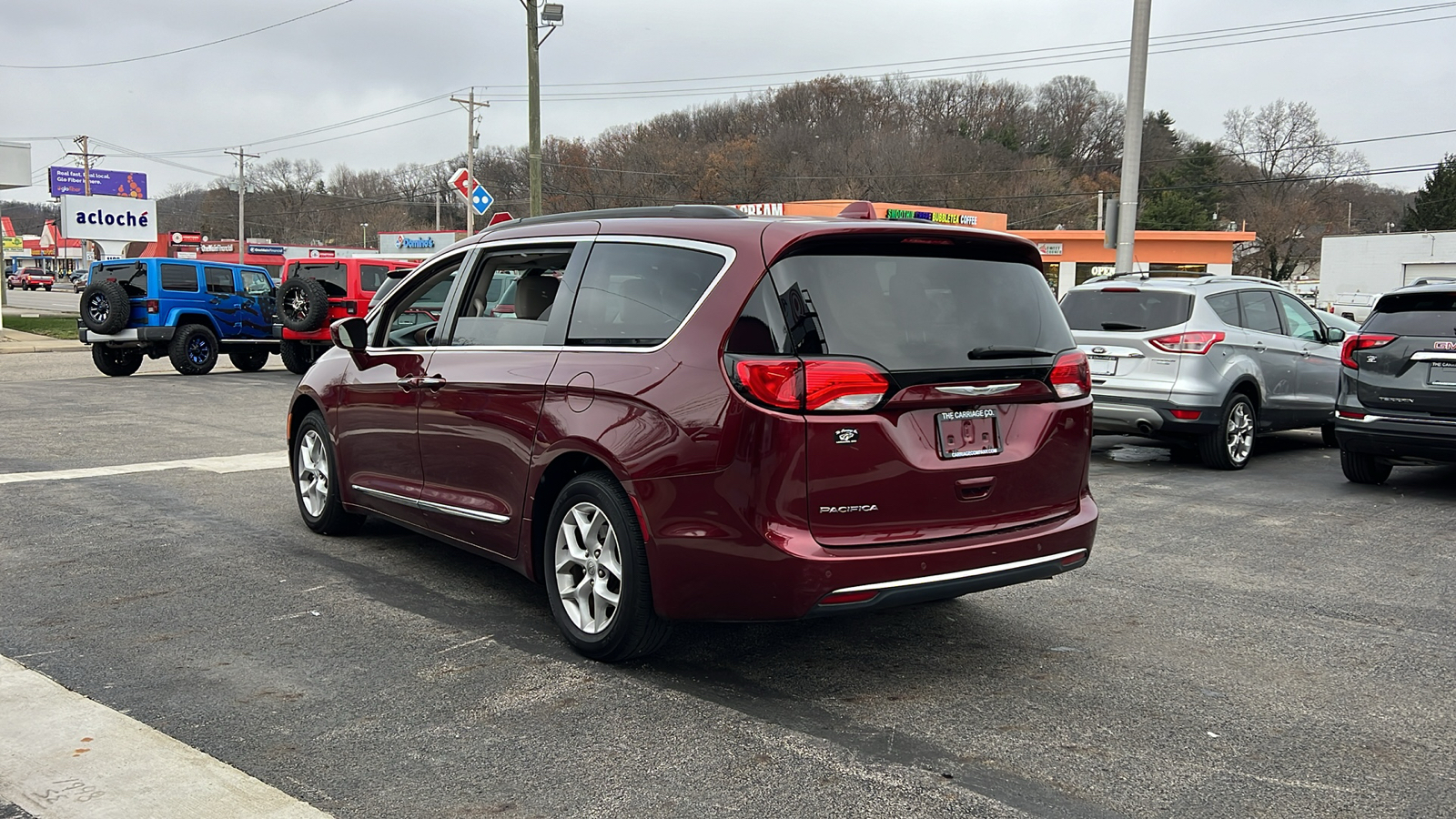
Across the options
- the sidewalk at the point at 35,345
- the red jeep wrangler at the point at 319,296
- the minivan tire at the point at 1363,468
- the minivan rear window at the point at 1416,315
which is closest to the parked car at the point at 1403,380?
the minivan rear window at the point at 1416,315

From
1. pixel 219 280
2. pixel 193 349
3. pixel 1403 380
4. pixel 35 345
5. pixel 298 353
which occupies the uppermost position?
pixel 219 280

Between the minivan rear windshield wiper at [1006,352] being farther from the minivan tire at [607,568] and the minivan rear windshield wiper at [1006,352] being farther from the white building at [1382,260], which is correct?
the white building at [1382,260]

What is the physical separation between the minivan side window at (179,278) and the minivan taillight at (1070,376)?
17.8 m

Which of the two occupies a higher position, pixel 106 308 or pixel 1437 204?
pixel 1437 204

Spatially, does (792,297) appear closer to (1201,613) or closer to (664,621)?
(664,621)

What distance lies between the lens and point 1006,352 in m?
4.36

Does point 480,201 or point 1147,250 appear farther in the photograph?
point 1147,250

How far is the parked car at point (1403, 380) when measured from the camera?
26.9 feet

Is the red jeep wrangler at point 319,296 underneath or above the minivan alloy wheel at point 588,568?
above

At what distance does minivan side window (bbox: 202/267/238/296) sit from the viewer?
19.4m

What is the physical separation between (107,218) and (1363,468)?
46658 millimetres

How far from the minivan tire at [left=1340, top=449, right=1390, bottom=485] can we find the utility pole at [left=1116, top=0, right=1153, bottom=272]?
6216 millimetres

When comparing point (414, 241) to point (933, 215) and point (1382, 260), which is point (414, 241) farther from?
point (1382, 260)

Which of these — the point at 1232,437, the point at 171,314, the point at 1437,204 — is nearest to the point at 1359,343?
the point at 1232,437
